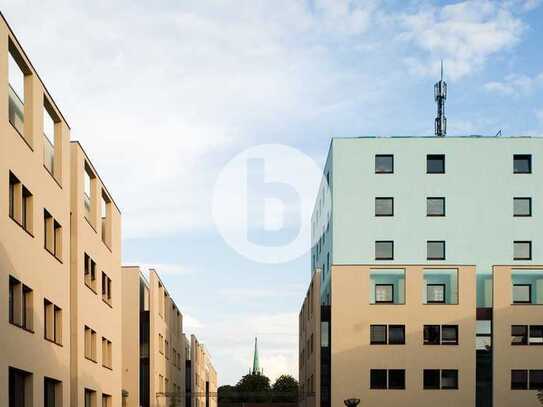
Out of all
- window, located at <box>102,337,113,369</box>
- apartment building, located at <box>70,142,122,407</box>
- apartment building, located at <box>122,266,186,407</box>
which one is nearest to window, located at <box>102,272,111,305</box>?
apartment building, located at <box>70,142,122,407</box>

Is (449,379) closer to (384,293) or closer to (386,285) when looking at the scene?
(384,293)

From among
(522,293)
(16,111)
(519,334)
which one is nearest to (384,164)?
(522,293)

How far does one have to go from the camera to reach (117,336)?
141ft

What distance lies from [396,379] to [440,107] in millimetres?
21805

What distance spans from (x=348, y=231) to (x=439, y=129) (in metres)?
11.5

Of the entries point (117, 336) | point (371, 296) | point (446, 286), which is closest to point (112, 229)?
point (117, 336)

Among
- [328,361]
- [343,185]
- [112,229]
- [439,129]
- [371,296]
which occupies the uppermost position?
[439,129]

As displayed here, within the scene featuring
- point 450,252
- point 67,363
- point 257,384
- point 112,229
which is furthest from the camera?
point 257,384

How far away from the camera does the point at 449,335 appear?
49.4 m

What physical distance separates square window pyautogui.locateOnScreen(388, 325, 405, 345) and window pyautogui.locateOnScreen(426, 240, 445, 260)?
675cm

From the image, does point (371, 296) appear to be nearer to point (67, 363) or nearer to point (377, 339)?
point (377, 339)

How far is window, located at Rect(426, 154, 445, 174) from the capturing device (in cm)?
5509

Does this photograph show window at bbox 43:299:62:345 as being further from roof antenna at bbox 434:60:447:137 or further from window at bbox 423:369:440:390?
roof antenna at bbox 434:60:447:137

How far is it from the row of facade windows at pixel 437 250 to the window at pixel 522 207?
1.79 m
